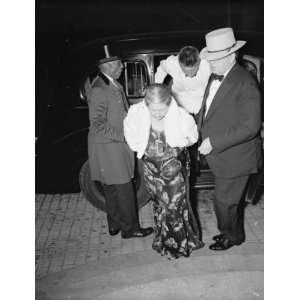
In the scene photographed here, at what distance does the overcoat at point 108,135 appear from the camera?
147 inches

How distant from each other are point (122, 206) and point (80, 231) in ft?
2.43

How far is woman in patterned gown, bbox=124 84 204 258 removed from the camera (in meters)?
3.26

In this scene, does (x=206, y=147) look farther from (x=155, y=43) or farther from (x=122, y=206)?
(x=155, y=43)

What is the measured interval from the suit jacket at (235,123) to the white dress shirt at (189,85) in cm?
74

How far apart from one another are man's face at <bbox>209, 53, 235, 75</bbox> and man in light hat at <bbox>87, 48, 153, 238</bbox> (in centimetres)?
97

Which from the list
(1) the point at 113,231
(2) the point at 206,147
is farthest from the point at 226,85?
(1) the point at 113,231

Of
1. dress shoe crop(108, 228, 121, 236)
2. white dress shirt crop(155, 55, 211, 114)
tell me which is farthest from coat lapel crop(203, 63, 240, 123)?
dress shoe crop(108, 228, 121, 236)

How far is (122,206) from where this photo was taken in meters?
4.13

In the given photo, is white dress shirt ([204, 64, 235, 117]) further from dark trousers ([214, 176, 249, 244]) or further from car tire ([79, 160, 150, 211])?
car tire ([79, 160, 150, 211])

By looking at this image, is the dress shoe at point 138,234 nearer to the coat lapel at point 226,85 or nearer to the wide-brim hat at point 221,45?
the coat lapel at point 226,85

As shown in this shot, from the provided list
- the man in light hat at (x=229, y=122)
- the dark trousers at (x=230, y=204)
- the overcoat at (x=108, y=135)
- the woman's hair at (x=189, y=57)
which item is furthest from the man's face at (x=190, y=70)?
the dark trousers at (x=230, y=204)
